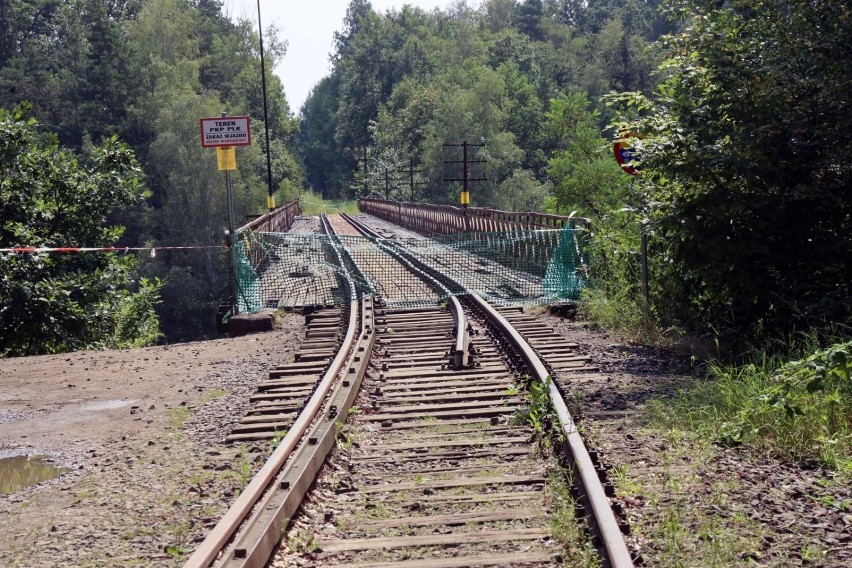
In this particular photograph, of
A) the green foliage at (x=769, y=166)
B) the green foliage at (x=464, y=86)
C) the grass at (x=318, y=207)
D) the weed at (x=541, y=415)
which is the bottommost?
the grass at (x=318, y=207)

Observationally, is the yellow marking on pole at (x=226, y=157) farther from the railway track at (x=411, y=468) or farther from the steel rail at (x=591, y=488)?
the steel rail at (x=591, y=488)

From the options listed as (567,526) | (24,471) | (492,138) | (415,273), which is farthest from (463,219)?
(492,138)

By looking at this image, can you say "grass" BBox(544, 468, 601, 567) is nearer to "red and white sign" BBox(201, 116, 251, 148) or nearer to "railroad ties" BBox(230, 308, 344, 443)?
"railroad ties" BBox(230, 308, 344, 443)

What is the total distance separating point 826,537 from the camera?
15.3 ft

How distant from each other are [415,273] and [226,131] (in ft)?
15.5

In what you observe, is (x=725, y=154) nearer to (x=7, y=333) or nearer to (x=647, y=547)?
(x=647, y=547)

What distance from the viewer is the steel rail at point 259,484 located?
4419 millimetres

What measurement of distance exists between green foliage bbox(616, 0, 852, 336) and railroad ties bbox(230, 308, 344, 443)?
398 centimetres

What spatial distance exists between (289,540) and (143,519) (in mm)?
999

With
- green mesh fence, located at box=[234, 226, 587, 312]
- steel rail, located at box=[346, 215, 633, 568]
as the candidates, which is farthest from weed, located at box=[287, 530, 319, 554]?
green mesh fence, located at box=[234, 226, 587, 312]

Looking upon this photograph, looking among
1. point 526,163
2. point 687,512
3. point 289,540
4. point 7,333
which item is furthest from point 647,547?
point 526,163

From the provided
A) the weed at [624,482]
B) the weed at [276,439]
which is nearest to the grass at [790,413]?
the weed at [624,482]

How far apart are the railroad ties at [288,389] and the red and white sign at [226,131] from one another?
15.1 feet

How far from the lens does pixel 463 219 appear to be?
32.9 metres
